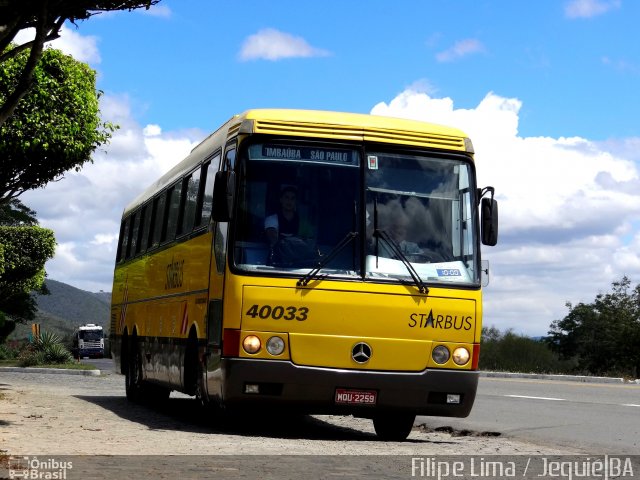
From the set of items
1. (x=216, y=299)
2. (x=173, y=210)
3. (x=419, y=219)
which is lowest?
(x=216, y=299)

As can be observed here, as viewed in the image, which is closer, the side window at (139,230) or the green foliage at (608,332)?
the side window at (139,230)

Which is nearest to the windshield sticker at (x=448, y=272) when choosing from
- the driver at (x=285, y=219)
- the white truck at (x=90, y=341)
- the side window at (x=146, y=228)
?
the driver at (x=285, y=219)

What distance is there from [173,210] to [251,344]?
5205 millimetres

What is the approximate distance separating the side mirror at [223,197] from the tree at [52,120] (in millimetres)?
12412

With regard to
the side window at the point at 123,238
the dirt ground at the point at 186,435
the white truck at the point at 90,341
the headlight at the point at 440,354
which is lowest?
the dirt ground at the point at 186,435

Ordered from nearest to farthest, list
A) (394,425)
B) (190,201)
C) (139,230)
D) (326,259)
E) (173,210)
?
(326,259), (394,425), (190,201), (173,210), (139,230)

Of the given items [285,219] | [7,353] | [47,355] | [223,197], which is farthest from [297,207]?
[7,353]

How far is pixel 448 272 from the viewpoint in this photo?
13.3m

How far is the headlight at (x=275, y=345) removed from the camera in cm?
1279

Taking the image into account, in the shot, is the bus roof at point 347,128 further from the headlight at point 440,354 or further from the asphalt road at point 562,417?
the asphalt road at point 562,417

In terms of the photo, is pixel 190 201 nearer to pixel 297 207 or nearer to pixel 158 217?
pixel 158 217

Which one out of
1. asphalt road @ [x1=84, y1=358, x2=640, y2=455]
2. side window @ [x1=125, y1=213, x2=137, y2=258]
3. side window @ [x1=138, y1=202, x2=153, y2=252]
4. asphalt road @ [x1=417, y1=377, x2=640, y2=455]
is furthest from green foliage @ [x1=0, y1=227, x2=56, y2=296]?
side window @ [x1=138, y1=202, x2=153, y2=252]

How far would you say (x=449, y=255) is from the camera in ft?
44.0

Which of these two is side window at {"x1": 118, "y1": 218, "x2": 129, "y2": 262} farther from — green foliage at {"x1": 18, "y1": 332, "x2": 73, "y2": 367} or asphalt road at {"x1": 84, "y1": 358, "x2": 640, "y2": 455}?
green foliage at {"x1": 18, "y1": 332, "x2": 73, "y2": 367}
